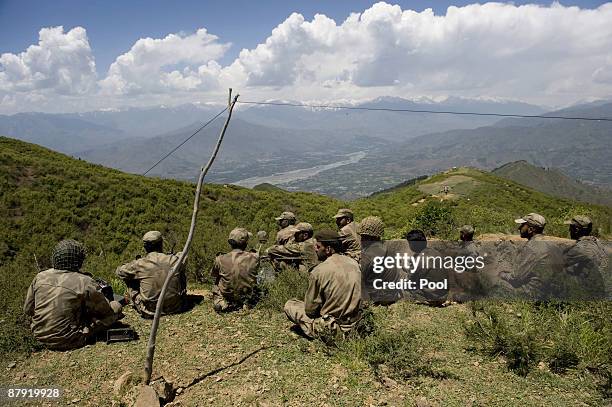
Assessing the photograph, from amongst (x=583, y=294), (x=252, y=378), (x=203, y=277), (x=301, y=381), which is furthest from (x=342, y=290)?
(x=203, y=277)

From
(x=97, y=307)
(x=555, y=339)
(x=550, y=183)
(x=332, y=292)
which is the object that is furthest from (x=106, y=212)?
(x=550, y=183)

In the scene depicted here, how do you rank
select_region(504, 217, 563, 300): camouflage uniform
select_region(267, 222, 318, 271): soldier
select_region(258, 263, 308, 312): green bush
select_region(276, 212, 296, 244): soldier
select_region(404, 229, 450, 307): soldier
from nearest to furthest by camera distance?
select_region(504, 217, 563, 300): camouflage uniform → select_region(258, 263, 308, 312): green bush → select_region(404, 229, 450, 307): soldier → select_region(267, 222, 318, 271): soldier → select_region(276, 212, 296, 244): soldier

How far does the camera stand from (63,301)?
4965 millimetres

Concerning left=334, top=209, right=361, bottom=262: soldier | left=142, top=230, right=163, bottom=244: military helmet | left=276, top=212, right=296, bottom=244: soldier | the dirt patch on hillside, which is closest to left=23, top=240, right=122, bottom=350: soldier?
left=142, top=230, right=163, bottom=244: military helmet

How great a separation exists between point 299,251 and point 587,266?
5.14m

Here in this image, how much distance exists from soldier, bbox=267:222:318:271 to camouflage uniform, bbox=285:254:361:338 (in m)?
2.54

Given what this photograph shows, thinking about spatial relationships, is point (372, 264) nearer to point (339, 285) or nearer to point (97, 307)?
point (339, 285)

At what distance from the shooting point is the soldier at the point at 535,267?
6.28m

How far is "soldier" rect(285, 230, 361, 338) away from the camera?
4.91 metres

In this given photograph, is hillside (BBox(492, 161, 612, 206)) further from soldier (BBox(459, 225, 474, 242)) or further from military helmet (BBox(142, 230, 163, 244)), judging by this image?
military helmet (BBox(142, 230, 163, 244))

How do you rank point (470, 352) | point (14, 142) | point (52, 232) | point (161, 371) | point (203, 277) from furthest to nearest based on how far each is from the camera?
point (14, 142)
point (52, 232)
point (203, 277)
point (470, 352)
point (161, 371)

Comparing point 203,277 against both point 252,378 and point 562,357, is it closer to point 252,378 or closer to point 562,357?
point 252,378

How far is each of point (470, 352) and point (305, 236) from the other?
13.5ft

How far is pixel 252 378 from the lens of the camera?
445cm
